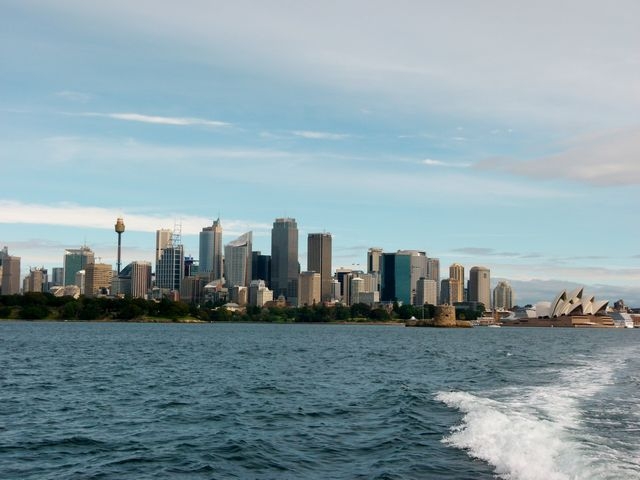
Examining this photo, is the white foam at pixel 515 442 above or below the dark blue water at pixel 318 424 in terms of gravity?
above

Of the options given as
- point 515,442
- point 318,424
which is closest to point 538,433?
point 515,442

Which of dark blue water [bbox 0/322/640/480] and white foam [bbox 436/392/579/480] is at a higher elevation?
white foam [bbox 436/392/579/480]

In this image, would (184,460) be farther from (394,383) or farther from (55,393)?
(394,383)

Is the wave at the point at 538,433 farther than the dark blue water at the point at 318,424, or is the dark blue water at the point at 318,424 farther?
the dark blue water at the point at 318,424

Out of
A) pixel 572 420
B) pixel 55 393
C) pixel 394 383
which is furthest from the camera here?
pixel 394 383

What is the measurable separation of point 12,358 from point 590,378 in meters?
46.9

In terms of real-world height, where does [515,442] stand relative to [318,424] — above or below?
above

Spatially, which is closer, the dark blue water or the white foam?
the white foam

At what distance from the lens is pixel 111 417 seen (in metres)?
31.2

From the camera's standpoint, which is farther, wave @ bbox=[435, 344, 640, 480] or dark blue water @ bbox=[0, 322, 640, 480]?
dark blue water @ bbox=[0, 322, 640, 480]

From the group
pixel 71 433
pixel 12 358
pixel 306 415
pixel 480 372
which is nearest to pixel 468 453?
pixel 306 415

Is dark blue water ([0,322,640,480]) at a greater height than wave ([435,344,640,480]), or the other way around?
wave ([435,344,640,480])

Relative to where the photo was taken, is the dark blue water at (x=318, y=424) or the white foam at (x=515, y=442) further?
the dark blue water at (x=318, y=424)

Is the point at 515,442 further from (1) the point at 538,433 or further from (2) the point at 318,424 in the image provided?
(2) the point at 318,424
